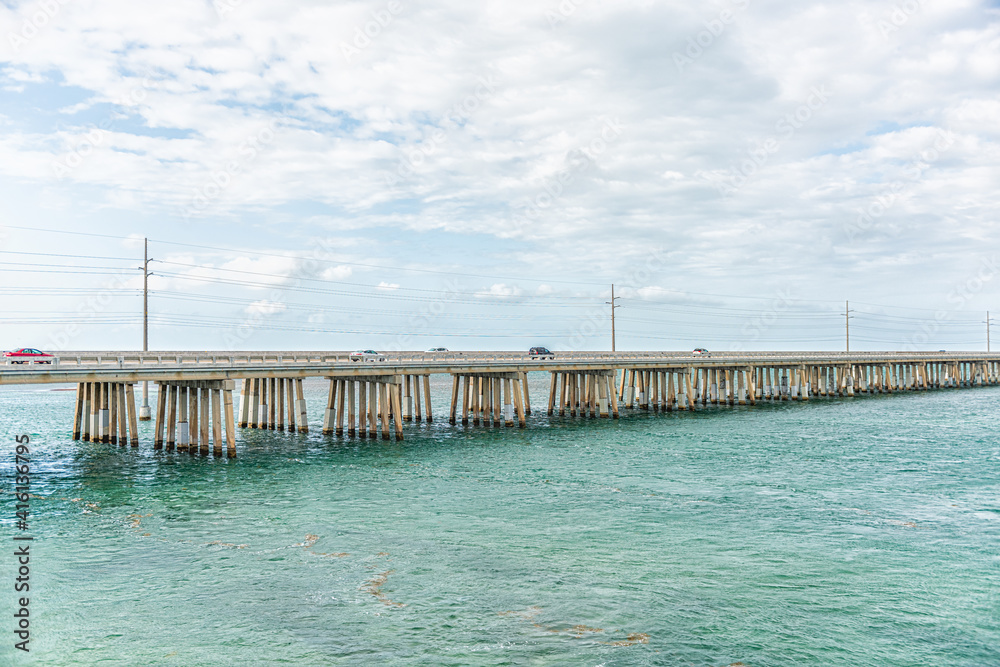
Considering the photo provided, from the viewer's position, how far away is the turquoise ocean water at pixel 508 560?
14.1 metres

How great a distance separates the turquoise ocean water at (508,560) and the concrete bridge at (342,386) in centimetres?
362

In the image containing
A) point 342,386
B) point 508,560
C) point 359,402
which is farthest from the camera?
point 342,386

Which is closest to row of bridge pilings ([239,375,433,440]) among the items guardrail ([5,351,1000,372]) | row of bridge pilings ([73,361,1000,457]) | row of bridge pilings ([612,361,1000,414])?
row of bridge pilings ([73,361,1000,457])

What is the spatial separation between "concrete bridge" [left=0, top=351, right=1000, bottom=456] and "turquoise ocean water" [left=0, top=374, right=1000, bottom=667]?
3624mm

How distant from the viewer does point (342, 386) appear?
47312 mm

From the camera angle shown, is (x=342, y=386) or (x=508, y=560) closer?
(x=508, y=560)

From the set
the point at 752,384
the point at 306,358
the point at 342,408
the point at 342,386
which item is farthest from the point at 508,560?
the point at 752,384

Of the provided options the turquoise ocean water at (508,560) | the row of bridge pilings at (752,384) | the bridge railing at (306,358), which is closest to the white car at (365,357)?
the bridge railing at (306,358)

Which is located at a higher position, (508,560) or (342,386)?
(342,386)

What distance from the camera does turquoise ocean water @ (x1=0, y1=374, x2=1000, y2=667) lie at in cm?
1410

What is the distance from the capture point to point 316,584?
17.3 metres

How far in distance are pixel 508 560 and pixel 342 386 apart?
2990cm

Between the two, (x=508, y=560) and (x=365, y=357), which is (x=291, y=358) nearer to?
(x=365, y=357)

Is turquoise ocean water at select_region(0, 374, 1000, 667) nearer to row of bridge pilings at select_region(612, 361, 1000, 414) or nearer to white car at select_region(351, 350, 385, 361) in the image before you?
white car at select_region(351, 350, 385, 361)
